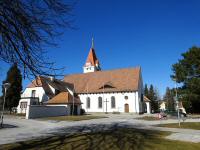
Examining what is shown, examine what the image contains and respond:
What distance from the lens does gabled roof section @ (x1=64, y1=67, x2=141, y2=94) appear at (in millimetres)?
52781

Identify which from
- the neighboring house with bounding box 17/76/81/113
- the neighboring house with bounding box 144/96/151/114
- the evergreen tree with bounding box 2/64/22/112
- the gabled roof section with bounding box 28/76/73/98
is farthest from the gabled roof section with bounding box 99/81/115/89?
the evergreen tree with bounding box 2/64/22/112

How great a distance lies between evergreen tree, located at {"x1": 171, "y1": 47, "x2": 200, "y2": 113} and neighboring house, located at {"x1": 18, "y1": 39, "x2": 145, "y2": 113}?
10345 millimetres

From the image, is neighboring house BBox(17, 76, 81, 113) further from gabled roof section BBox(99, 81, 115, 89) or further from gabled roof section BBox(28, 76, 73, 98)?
gabled roof section BBox(99, 81, 115, 89)

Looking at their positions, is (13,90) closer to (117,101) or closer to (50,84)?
(50,84)

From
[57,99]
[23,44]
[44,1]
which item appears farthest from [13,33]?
[57,99]

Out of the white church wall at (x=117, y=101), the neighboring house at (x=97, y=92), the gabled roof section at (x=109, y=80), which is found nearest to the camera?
the neighboring house at (x=97, y=92)

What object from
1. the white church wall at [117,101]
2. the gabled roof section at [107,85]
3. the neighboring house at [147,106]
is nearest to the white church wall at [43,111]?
the white church wall at [117,101]

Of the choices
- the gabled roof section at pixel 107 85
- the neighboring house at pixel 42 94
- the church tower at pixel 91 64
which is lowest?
the neighboring house at pixel 42 94

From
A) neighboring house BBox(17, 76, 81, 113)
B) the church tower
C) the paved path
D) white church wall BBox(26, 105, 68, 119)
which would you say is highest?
the church tower

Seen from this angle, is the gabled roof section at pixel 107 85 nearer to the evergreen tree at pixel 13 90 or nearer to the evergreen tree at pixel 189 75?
the evergreen tree at pixel 189 75

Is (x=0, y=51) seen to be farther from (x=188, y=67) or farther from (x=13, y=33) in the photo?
(x=188, y=67)

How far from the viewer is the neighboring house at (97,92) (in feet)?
152

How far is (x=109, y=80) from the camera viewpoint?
56.9 m

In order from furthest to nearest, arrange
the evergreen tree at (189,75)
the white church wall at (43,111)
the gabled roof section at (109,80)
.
Result: the gabled roof section at (109,80) < the evergreen tree at (189,75) < the white church wall at (43,111)
